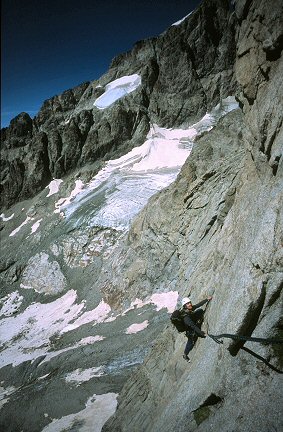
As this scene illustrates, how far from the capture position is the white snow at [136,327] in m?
22.9

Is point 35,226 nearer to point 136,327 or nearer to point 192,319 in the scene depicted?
point 136,327

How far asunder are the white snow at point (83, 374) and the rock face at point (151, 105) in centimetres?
4070

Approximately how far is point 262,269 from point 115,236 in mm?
31019

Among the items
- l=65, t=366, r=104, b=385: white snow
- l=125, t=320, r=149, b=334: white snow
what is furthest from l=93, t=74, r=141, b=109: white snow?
l=65, t=366, r=104, b=385: white snow

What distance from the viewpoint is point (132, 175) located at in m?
46.5

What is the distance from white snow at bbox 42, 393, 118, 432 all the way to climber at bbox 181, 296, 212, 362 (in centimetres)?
818

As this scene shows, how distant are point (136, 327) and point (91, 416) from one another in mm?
7409

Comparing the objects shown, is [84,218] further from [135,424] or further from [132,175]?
[135,424]

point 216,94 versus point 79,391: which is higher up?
point 216,94

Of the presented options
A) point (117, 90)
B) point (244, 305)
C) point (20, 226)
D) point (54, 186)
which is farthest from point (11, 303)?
point (117, 90)

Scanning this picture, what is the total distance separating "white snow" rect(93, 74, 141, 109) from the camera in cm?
6350

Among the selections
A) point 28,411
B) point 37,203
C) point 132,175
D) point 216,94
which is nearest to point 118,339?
point 28,411

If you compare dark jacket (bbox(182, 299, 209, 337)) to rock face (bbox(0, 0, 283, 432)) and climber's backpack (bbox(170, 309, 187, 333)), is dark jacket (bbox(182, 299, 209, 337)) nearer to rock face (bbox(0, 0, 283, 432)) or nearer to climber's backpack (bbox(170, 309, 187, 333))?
climber's backpack (bbox(170, 309, 187, 333))

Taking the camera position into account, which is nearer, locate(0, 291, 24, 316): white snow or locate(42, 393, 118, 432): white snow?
locate(42, 393, 118, 432): white snow
